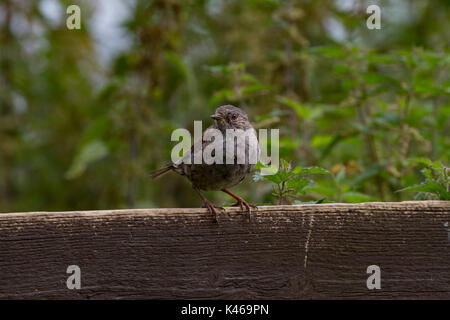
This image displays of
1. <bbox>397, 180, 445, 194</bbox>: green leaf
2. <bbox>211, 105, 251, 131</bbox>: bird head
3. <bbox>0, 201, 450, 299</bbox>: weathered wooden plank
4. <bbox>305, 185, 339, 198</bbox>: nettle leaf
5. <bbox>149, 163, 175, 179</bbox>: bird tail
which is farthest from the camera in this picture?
<bbox>149, 163, 175, 179</bbox>: bird tail

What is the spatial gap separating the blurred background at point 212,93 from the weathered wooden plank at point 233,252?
54 centimetres

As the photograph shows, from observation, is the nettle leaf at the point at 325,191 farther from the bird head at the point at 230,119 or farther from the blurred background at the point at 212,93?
the bird head at the point at 230,119

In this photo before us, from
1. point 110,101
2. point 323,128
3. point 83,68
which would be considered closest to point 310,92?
point 323,128

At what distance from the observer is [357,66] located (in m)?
3.45

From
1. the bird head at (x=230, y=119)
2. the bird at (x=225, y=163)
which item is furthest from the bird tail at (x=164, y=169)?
the bird head at (x=230, y=119)

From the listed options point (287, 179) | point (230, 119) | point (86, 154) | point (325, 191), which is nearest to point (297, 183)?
point (287, 179)

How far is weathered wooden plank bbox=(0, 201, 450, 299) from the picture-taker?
1971 mm

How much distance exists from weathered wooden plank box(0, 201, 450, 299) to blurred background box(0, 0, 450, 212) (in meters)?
0.54

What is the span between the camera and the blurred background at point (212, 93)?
3.30 m

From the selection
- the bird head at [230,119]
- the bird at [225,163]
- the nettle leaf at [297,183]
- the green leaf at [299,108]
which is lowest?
the nettle leaf at [297,183]

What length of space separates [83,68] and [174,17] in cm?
197

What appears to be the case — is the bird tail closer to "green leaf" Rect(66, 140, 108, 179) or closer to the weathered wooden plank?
"green leaf" Rect(66, 140, 108, 179)

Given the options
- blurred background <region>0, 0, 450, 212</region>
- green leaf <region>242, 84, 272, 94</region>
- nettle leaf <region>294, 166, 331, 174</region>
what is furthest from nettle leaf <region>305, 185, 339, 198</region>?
green leaf <region>242, 84, 272, 94</region>

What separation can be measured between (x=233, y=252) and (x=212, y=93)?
9.39 feet
